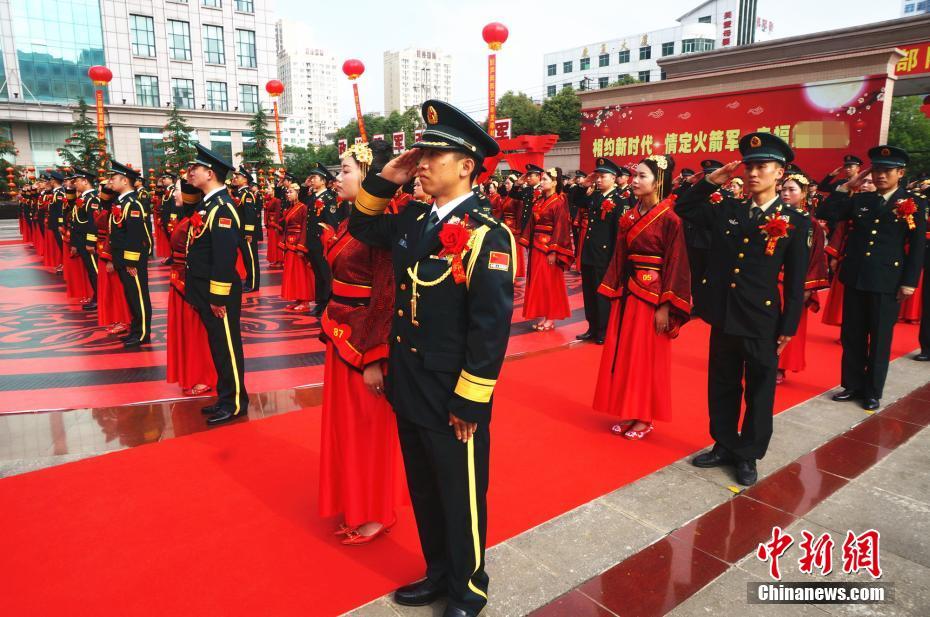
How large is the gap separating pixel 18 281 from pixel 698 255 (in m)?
10.7

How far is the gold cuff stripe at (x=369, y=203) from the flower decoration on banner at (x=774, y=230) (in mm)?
2043

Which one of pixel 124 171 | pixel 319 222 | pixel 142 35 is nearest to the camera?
pixel 124 171

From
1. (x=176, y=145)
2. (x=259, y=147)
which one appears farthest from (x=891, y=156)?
(x=259, y=147)

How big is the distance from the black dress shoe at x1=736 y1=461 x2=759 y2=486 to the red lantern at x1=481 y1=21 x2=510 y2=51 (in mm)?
9789

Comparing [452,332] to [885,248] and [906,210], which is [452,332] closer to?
[885,248]

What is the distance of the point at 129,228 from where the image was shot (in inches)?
222

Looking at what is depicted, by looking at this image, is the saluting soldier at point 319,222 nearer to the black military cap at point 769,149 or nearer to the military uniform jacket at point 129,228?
the military uniform jacket at point 129,228

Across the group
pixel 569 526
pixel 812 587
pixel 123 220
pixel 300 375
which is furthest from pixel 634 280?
pixel 123 220

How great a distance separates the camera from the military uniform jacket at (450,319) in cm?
184

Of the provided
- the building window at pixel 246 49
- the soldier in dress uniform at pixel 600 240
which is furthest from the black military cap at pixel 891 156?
the building window at pixel 246 49

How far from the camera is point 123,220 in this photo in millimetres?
5633

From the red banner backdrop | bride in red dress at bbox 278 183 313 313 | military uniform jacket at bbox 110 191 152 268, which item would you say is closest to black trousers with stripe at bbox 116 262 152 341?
military uniform jacket at bbox 110 191 152 268

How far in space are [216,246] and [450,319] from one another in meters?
2.60

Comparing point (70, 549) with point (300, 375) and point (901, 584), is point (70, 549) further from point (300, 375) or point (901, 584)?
point (901, 584)
